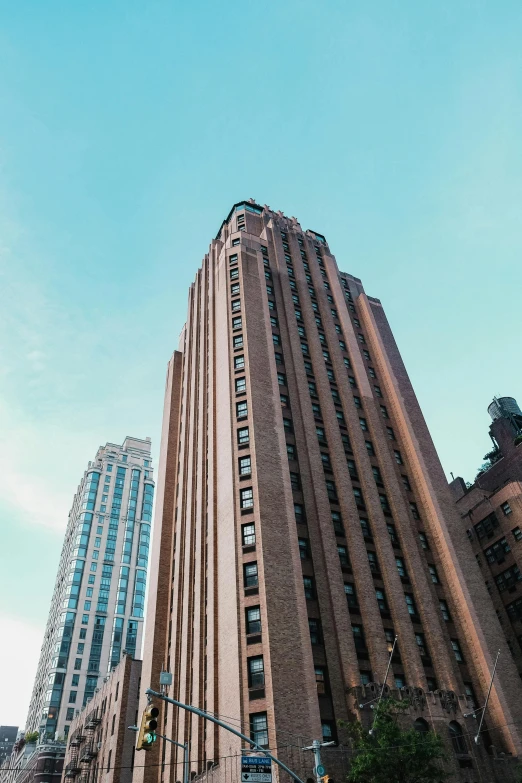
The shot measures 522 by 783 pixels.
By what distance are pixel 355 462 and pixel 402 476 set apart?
5896 millimetres

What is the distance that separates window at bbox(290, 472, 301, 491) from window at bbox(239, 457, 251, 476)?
4196mm

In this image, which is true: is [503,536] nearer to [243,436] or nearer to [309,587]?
[309,587]

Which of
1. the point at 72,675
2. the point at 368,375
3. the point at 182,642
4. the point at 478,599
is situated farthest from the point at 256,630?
the point at 72,675

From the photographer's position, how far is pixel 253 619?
40.4 metres

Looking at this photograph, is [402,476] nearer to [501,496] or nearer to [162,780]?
[501,496]


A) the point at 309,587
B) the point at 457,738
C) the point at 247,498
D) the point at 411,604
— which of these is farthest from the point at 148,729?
the point at 411,604

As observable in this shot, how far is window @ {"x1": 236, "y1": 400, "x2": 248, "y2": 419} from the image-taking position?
178 ft

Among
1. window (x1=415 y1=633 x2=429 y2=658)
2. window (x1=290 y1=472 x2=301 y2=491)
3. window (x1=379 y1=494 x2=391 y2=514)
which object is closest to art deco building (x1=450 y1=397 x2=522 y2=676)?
window (x1=379 y1=494 x2=391 y2=514)

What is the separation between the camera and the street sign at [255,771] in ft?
72.0

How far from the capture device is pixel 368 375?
69.8 m

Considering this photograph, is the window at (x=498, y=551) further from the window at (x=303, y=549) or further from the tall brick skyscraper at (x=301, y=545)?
the window at (x=303, y=549)

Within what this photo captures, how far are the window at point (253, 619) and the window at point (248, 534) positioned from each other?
16.5ft

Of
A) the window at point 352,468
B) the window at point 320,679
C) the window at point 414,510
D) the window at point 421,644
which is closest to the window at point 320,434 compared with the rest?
the window at point 352,468

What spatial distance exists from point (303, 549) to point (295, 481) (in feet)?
21.6
